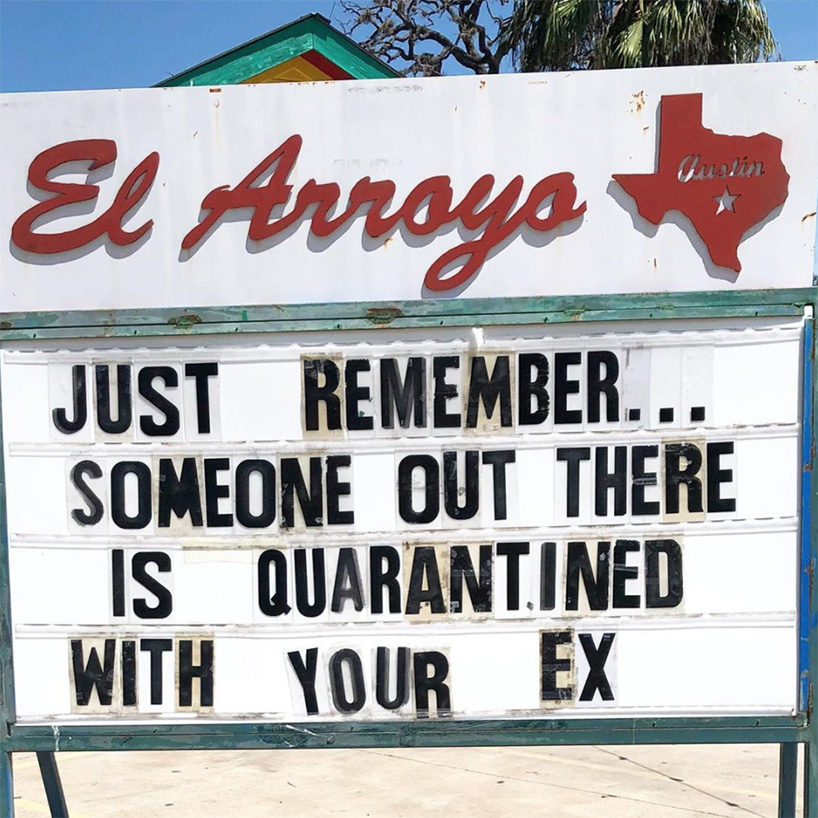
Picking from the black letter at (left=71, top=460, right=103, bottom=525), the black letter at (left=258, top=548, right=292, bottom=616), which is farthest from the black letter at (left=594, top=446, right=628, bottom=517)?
the black letter at (left=71, top=460, right=103, bottom=525)

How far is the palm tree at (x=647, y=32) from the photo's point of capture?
14.5 m

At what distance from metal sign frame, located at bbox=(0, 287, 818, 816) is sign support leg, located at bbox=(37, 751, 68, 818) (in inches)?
15.3

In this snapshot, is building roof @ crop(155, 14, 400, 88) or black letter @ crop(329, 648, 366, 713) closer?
black letter @ crop(329, 648, 366, 713)

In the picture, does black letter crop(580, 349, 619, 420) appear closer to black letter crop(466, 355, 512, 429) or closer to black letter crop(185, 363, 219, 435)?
black letter crop(466, 355, 512, 429)

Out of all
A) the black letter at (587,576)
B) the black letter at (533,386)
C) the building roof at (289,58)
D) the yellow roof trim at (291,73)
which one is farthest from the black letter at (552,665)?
the yellow roof trim at (291,73)

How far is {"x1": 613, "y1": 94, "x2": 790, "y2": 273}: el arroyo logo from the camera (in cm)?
377

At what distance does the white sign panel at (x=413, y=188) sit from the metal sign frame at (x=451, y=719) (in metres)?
0.07

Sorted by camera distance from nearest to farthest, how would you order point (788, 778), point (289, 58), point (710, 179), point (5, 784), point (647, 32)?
point (710, 179) < point (5, 784) < point (788, 778) < point (289, 58) < point (647, 32)

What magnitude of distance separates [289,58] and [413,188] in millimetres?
4549

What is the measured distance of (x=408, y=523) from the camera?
395 cm

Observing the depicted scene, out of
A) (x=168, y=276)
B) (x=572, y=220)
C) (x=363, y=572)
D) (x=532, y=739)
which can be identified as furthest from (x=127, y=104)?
(x=532, y=739)

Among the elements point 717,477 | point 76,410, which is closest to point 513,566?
point 717,477

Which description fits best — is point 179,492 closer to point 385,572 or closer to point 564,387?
point 385,572

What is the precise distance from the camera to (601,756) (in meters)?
A: 8.10
